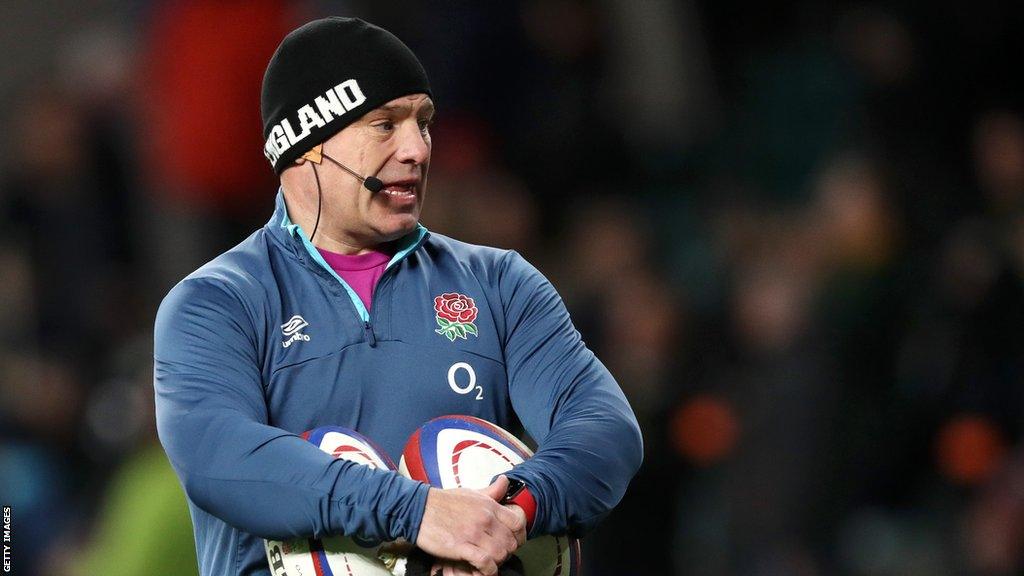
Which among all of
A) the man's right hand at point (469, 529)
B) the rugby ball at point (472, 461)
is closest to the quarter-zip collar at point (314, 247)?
the rugby ball at point (472, 461)

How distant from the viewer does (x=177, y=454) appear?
11.4ft

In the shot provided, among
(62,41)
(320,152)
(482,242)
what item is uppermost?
(320,152)

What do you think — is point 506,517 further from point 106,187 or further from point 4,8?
point 4,8

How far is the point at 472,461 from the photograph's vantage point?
11.5 feet

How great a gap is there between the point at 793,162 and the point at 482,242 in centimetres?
175

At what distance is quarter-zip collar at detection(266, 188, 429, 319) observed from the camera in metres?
3.79

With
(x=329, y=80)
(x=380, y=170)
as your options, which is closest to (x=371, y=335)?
(x=380, y=170)

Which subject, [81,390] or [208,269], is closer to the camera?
[208,269]

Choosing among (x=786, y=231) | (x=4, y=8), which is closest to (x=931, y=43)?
(x=786, y=231)

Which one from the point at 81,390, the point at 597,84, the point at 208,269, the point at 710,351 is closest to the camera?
the point at 208,269

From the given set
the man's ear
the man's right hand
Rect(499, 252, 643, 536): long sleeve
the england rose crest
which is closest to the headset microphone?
the man's ear

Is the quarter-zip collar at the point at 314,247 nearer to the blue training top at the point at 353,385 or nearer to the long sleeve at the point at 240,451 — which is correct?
the blue training top at the point at 353,385

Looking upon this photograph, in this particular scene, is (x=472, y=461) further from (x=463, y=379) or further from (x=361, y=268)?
(x=361, y=268)

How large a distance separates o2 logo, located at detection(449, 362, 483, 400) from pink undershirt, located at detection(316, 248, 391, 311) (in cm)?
26
